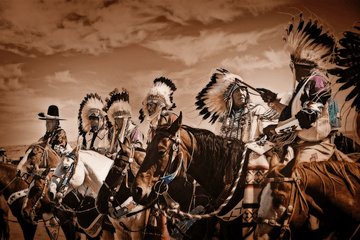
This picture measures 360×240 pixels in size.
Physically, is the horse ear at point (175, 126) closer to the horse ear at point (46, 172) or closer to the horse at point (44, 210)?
the horse at point (44, 210)

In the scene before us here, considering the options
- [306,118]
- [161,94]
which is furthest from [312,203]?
[161,94]

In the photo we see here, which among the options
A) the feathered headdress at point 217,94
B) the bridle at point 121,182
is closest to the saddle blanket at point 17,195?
the bridle at point 121,182

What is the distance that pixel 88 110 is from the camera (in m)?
4.70

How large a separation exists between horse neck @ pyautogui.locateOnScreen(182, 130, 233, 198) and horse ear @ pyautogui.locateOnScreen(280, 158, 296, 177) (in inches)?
23.3

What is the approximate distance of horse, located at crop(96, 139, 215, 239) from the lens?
3.31m

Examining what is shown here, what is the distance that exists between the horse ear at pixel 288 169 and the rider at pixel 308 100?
0.06 m

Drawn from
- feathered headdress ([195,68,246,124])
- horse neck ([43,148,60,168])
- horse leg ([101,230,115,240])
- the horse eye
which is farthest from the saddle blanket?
feathered headdress ([195,68,246,124])

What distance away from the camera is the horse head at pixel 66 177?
153 inches

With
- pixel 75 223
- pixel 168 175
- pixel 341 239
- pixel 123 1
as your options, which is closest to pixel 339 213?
pixel 341 239

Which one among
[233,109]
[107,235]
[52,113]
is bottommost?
[107,235]

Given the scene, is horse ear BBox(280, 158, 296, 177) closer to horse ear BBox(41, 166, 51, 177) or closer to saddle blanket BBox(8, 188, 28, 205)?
horse ear BBox(41, 166, 51, 177)

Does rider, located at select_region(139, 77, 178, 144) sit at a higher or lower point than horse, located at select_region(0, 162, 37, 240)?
higher

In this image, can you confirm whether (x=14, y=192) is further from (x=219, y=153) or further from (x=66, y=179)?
(x=219, y=153)

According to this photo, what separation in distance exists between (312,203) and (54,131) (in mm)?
3883
